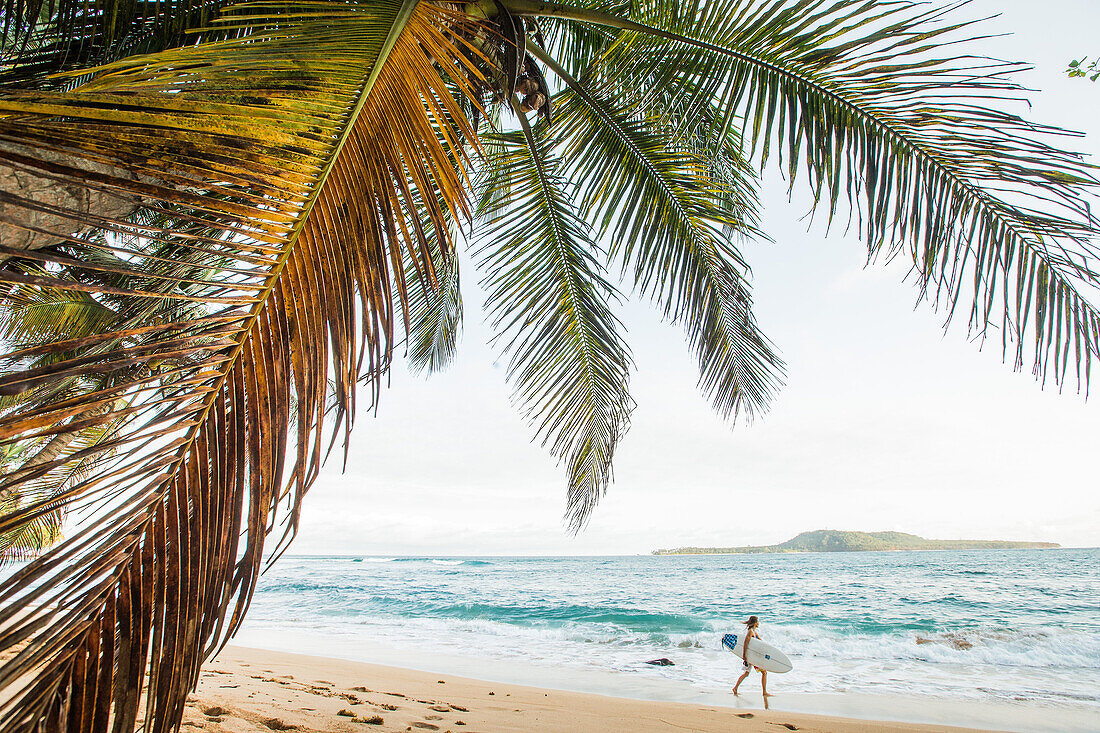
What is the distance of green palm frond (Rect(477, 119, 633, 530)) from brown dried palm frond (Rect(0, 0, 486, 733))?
6.86 feet

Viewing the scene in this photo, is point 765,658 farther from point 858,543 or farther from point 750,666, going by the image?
point 858,543

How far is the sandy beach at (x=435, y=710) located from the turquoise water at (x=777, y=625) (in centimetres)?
206

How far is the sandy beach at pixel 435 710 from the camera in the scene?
4.38 metres

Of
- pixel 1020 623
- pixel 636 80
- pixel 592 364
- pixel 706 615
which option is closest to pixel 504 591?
pixel 706 615

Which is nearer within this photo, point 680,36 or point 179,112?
point 179,112

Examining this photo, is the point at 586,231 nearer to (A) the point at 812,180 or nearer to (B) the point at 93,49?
(A) the point at 812,180

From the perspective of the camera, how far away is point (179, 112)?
87 cm

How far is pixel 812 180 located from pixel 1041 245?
69 centimetres

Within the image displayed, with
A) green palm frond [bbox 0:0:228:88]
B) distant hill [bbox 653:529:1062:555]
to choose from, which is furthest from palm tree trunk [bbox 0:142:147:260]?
distant hill [bbox 653:529:1062:555]

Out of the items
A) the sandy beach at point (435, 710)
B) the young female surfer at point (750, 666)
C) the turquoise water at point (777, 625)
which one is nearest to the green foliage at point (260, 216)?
the sandy beach at point (435, 710)

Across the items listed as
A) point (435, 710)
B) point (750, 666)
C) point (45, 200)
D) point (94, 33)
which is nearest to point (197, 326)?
point (45, 200)

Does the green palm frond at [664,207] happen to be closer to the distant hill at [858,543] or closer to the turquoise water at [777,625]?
the turquoise water at [777,625]

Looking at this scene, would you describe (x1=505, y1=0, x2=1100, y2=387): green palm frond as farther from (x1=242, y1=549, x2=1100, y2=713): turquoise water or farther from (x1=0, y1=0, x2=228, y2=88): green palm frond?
(x1=242, y1=549, x2=1100, y2=713): turquoise water

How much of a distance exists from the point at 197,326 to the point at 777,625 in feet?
53.8
